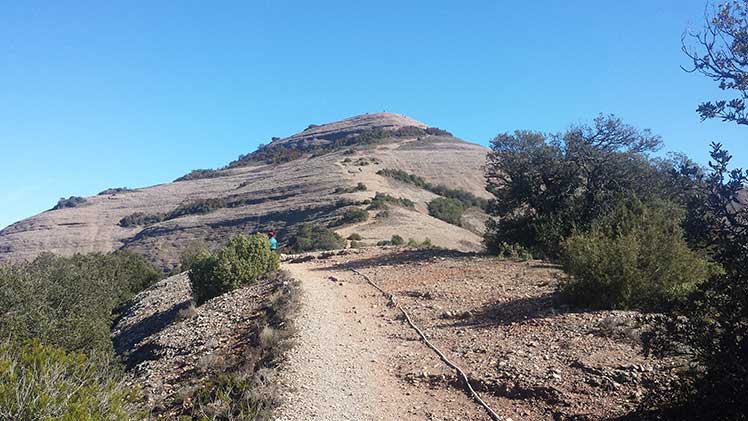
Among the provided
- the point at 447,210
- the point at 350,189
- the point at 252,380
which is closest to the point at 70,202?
the point at 350,189

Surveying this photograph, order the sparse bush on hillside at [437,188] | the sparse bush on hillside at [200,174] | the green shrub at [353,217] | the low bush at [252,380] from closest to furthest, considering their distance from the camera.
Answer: the low bush at [252,380] < the green shrub at [353,217] < the sparse bush on hillside at [437,188] < the sparse bush on hillside at [200,174]

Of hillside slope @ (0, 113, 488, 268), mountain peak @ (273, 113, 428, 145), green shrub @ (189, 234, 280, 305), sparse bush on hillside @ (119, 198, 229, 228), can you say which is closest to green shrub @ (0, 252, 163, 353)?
green shrub @ (189, 234, 280, 305)

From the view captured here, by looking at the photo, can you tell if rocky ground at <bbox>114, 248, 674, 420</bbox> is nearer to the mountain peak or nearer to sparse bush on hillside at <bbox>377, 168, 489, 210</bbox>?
sparse bush on hillside at <bbox>377, 168, 489, 210</bbox>

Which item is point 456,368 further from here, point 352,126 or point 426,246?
point 352,126

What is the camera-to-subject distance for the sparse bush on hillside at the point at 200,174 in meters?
84.6

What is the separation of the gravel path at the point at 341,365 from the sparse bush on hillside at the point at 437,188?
4377 centimetres

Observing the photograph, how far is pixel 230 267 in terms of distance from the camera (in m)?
15.5

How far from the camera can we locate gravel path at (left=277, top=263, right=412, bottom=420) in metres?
6.48

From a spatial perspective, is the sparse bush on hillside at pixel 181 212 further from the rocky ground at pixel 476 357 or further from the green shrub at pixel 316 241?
the rocky ground at pixel 476 357

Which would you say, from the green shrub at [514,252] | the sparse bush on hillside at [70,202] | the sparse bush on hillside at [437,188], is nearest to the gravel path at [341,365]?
the green shrub at [514,252]

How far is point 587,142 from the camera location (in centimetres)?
1970

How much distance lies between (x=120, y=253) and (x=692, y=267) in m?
27.2

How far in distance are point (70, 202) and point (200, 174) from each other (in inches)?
787

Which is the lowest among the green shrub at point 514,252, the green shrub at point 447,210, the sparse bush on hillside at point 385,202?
the green shrub at point 514,252
